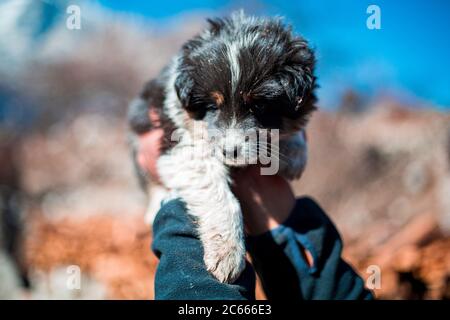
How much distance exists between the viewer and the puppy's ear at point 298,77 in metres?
2.51

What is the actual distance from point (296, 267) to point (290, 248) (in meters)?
0.12

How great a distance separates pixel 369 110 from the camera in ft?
32.0

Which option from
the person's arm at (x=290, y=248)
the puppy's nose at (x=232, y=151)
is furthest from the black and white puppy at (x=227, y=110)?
the person's arm at (x=290, y=248)

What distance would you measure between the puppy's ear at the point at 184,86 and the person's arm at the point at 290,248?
574 mm

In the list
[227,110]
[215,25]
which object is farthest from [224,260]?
[215,25]

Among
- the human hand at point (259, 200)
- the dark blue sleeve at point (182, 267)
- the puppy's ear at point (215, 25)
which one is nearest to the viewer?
the dark blue sleeve at point (182, 267)

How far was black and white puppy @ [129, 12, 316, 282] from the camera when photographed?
235cm

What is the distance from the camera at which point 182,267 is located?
1.90 metres

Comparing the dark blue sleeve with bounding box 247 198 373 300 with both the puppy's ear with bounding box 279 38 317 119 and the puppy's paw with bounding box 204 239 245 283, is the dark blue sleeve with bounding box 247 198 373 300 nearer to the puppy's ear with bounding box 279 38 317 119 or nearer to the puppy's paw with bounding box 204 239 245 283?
the puppy's paw with bounding box 204 239 245 283

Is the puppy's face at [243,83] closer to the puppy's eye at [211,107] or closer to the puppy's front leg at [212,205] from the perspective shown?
the puppy's eye at [211,107]

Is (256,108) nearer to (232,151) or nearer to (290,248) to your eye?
(232,151)

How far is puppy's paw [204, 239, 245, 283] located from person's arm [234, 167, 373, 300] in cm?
38
